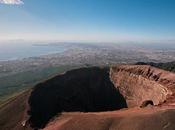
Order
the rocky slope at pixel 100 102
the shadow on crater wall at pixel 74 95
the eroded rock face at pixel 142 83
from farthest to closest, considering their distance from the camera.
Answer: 1. the eroded rock face at pixel 142 83
2. the shadow on crater wall at pixel 74 95
3. the rocky slope at pixel 100 102

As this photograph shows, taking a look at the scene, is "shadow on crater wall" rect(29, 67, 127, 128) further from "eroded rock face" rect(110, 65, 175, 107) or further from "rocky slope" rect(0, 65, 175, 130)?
"eroded rock face" rect(110, 65, 175, 107)

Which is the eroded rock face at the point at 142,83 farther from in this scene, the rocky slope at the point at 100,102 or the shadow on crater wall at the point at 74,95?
the shadow on crater wall at the point at 74,95

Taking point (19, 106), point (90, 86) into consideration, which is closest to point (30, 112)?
point (19, 106)

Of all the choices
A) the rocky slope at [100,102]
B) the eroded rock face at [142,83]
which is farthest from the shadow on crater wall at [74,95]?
the eroded rock face at [142,83]

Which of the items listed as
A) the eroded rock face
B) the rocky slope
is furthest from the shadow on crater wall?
the eroded rock face

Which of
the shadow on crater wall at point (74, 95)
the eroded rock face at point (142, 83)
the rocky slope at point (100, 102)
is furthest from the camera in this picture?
the eroded rock face at point (142, 83)

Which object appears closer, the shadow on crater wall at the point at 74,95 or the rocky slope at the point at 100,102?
the rocky slope at the point at 100,102

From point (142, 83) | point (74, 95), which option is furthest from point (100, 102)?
point (142, 83)
